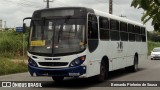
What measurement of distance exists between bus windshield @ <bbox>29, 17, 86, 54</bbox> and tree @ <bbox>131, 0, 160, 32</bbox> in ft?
24.8

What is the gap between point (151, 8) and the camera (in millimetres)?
3746

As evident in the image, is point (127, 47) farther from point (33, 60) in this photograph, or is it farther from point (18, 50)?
point (18, 50)

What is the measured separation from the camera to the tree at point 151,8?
3660mm

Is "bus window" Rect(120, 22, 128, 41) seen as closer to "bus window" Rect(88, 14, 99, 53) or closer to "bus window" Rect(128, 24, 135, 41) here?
"bus window" Rect(128, 24, 135, 41)

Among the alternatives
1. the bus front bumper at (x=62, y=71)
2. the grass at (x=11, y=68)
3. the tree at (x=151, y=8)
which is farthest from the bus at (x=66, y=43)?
the tree at (x=151, y=8)

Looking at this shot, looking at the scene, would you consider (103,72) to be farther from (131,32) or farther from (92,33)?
(131,32)

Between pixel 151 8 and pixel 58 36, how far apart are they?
8.11 metres

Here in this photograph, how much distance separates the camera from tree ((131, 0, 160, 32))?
3660 mm

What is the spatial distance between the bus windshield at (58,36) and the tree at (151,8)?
7.55 metres

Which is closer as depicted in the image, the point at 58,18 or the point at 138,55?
the point at 58,18

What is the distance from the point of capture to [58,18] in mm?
11945

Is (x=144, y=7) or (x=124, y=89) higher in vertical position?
(x=144, y=7)

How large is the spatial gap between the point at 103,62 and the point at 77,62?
248 centimetres

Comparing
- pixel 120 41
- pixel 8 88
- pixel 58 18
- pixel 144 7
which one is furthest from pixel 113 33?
pixel 144 7
